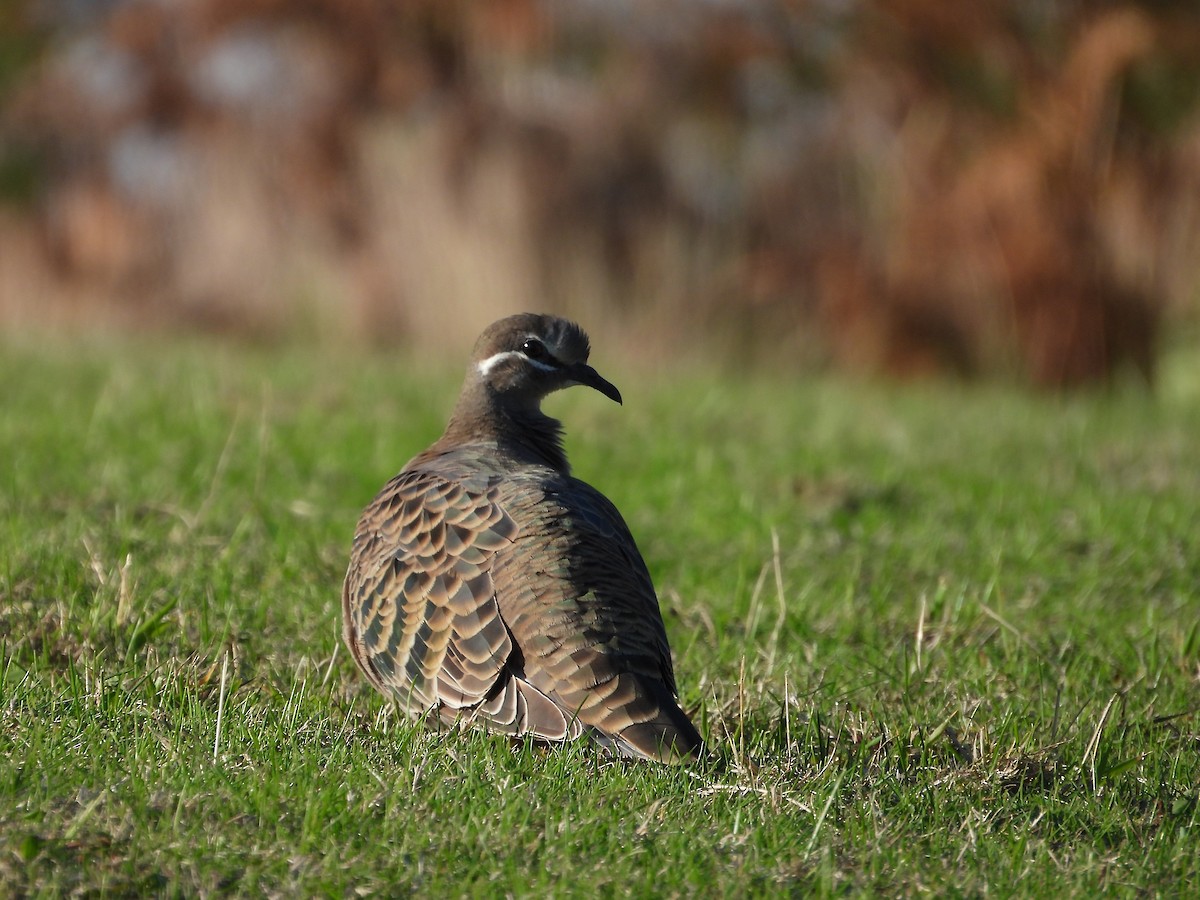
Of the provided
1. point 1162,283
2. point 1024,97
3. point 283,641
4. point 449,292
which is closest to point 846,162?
point 1024,97

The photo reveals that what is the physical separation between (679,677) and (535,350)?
118 centimetres

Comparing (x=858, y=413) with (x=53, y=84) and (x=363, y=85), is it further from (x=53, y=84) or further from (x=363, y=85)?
(x=53, y=84)

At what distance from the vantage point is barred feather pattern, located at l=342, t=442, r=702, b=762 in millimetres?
3562

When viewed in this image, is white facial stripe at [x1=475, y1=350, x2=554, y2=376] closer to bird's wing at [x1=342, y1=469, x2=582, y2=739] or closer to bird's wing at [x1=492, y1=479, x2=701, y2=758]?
bird's wing at [x1=342, y1=469, x2=582, y2=739]

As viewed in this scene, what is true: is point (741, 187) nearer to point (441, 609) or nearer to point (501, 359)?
point (501, 359)

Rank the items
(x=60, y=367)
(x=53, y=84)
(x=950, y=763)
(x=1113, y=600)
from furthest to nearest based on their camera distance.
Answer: (x=53, y=84) < (x=60, y=367) < (x=1113, y=600) < (x=950, y=763)

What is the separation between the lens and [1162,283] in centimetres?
1371

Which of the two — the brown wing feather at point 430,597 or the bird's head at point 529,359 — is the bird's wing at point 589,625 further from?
the bird's head at point 529,359

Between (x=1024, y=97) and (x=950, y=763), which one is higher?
(x=1024, y=97)

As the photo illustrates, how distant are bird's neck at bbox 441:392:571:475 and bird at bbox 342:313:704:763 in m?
0.20

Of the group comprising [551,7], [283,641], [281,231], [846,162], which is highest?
[551,7]

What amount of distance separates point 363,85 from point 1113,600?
12163 mm

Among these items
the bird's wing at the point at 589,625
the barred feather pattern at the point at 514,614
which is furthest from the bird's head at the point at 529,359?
the bird's wing at the point at 589,625

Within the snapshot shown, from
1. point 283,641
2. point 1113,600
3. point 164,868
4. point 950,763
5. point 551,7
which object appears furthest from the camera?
point 551,7
